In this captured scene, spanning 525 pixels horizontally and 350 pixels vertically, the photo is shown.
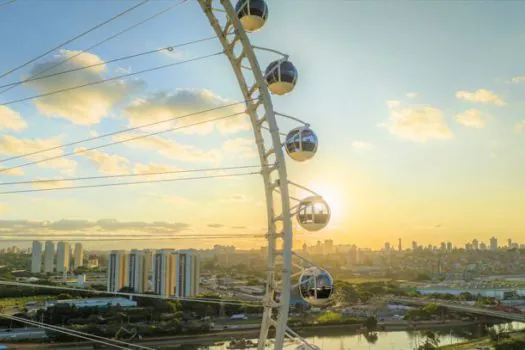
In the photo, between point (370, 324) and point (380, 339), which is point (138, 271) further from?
point (380, 339)

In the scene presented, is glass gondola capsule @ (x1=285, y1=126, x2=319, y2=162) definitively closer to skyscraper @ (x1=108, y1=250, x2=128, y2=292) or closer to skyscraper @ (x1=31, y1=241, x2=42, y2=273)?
skyscraper @ (x1=108, y1=250, x2=128, y2=292)

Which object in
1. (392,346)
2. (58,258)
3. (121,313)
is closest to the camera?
(392,346)

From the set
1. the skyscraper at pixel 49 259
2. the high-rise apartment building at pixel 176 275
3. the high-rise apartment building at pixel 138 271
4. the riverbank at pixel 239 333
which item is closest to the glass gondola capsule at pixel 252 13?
the riverbank at pixel 239 333

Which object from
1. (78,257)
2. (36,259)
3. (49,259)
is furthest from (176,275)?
(78,257)

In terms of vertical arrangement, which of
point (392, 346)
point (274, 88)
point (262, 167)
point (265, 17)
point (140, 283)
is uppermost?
point (265, 17)

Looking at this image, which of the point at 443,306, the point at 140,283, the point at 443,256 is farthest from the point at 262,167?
the point at 443,256

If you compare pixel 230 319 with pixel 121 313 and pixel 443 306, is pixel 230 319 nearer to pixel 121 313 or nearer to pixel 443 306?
pixel 121 313

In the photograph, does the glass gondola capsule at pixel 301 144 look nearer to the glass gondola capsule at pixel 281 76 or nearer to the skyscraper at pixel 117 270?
the glass gondola capsule at pixel 281 76
